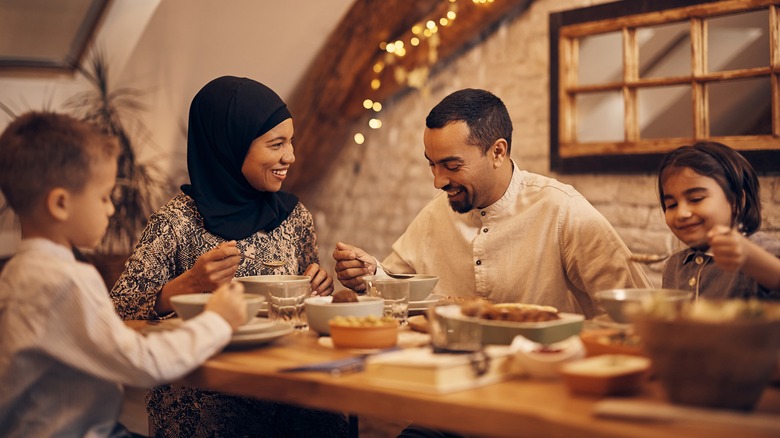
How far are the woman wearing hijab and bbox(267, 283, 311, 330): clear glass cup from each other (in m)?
0.24

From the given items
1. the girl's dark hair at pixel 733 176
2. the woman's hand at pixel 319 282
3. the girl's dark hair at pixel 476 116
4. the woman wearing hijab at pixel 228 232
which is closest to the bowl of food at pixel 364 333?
the woman wearing hijab at pixel 228 232

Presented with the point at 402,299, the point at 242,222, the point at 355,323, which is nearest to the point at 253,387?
the point at 355,323

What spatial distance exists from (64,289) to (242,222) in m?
1.19

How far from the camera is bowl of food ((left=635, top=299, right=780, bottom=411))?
1176 mm

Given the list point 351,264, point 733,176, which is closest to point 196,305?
point 351,264

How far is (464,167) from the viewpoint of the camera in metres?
2.64

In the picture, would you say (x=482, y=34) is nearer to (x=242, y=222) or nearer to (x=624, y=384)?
(x=242, y=222)

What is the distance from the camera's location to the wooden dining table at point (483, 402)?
115 centimetres

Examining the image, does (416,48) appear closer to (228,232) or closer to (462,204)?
(462,204)

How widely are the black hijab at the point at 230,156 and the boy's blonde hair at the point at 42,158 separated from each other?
3.01 feet

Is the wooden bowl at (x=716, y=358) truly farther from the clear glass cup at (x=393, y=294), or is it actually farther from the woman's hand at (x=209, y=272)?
the woman's hand at (x=209, y=272)

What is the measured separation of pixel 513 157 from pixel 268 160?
2.30 metres

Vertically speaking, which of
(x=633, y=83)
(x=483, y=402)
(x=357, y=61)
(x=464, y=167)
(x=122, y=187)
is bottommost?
(x=483, y=402)

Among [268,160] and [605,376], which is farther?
[268,160]
